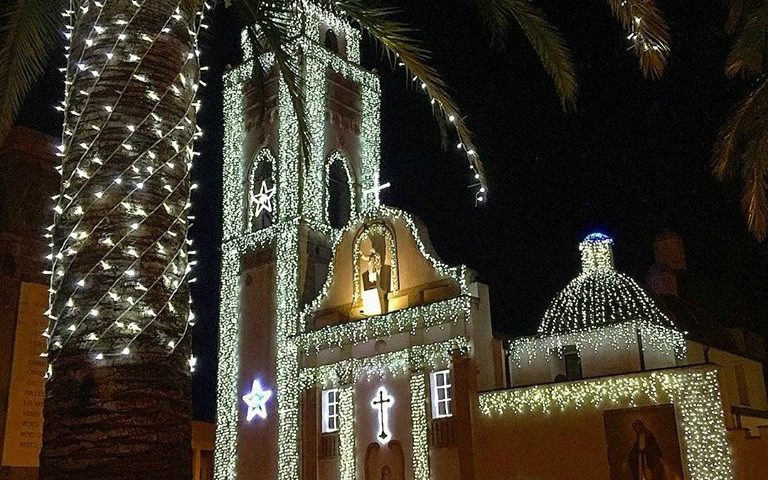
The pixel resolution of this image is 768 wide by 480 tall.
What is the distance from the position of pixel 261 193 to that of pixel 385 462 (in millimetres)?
11458

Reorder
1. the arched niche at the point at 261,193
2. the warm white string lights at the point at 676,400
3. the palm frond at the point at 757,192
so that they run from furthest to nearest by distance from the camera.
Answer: the arched niche at the point at 261,193, the warm white string lights at the point at 676,400, the palm frond at the point at 757,192

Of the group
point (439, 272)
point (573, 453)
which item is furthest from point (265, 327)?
point (573, 453)

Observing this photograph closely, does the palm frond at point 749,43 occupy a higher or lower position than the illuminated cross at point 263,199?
lower

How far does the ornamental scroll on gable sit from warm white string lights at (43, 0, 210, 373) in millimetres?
16692

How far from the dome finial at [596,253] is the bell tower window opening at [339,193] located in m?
9.34

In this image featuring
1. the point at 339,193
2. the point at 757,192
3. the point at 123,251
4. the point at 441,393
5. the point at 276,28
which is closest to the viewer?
the point at 123,251

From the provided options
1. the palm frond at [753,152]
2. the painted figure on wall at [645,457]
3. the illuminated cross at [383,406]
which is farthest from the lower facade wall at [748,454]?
the illuminated cross at [383,406]

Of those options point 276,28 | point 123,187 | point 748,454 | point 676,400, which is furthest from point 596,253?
Result: point 123,187

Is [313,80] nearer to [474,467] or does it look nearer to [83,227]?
[474,467]

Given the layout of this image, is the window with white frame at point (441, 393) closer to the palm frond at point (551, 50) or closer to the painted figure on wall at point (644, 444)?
the painted figure on wall at point (644, 444)

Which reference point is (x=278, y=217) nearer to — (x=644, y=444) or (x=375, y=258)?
(x=375, y=258)

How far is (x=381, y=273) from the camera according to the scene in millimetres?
25594

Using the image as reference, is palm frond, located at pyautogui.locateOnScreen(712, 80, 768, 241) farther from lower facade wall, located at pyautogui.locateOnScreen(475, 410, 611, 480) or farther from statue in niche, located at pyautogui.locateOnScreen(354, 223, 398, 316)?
statue in niche, located at pyautogui.locateOnScreen(354, 223, 398, 316)

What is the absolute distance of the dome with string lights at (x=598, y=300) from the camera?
22062 millimetres
